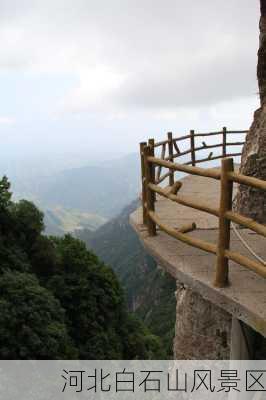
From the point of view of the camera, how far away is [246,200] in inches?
228

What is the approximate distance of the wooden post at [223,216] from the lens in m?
3.38

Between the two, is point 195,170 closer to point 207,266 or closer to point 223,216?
point 223,216

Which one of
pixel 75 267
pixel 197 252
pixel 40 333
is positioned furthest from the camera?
pixel 75 267

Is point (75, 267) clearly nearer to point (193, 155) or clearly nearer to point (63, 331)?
point (63, 331)

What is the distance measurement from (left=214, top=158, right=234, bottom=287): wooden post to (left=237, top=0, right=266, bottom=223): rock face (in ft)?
7.25

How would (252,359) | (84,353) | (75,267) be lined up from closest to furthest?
(252,359)
(84,353)
(75,267)

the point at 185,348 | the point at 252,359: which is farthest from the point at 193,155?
the point at 252,359

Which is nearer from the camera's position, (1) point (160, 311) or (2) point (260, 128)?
(2) point (260, 128)

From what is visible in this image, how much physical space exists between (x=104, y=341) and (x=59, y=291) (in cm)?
354

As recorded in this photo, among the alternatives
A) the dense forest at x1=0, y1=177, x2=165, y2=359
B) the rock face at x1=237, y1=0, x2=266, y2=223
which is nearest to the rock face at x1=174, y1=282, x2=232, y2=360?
the rock face at x1=237, y1=0, x2=266, y2=223

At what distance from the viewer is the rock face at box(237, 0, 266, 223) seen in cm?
564

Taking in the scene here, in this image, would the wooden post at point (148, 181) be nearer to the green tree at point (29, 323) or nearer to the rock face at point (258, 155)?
the rock face at point (258, 155)

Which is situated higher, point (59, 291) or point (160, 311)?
point (59, 291)

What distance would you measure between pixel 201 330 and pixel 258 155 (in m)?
2.51
